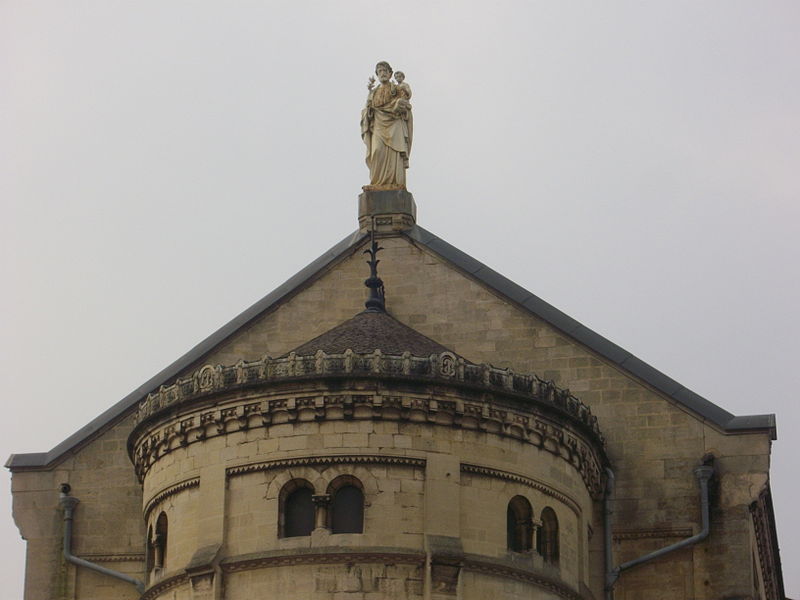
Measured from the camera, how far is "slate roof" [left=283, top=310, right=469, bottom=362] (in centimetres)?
Answer: 4941

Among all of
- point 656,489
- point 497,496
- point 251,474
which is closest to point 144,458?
point 251,474

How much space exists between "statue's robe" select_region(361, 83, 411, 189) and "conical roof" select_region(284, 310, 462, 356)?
6.19 meters

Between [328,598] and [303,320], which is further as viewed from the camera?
[303,320]

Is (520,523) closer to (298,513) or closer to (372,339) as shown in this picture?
(298,513)

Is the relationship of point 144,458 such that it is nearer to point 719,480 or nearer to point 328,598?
point 328,598

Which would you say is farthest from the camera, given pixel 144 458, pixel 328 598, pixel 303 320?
pixel 303 320

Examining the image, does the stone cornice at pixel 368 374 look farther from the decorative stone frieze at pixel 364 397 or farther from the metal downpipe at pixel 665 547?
the metal downpipe at pixel 665 547

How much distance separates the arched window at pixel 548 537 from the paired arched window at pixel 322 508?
4041 mm

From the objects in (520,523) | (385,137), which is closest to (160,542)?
(520,523)

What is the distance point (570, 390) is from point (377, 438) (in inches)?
287

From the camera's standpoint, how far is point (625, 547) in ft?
173

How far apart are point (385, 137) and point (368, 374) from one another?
10.9 metres

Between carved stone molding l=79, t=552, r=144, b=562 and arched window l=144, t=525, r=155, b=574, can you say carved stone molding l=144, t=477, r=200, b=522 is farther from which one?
carved stone molding l=79, t=552, r=144, b=562

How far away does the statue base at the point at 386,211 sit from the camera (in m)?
57.0
